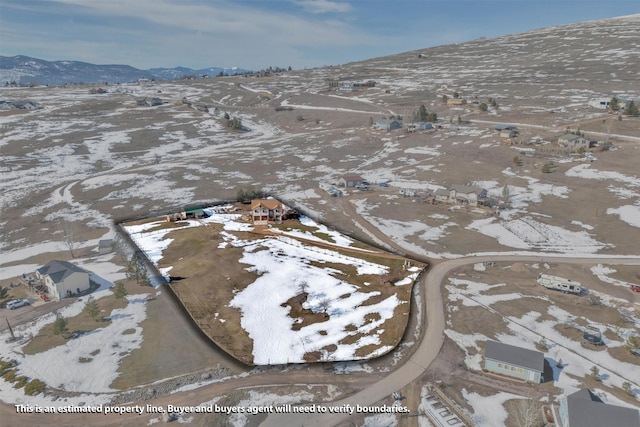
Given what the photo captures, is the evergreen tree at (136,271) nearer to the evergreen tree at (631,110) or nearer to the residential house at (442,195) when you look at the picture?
the residential house at (442,195)

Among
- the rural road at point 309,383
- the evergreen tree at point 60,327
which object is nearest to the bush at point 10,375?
the rural road at point 309,383

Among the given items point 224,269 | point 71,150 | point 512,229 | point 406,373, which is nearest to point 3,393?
point 224,269

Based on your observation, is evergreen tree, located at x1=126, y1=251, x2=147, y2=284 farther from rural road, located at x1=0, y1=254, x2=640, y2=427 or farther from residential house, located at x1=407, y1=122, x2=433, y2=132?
residential house, located at x1=407, y1=122, x2=433, y2=132

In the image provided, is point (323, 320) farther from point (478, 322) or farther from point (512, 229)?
point (512, 229)

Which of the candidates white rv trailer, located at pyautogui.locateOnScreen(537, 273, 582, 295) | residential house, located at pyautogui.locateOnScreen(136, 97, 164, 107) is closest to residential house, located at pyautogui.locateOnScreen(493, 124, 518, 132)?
white rv trailer, located at pyautogui.locateOnScreen(537, 273, 582, 295)

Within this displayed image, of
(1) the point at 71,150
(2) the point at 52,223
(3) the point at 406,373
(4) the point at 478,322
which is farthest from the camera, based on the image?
(1) the point at 71,150

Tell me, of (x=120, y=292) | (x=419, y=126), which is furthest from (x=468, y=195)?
(x=120, y=292)
